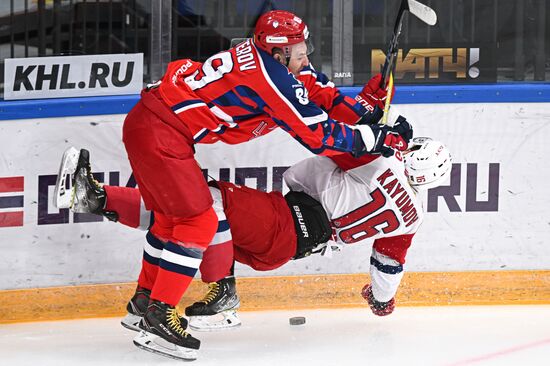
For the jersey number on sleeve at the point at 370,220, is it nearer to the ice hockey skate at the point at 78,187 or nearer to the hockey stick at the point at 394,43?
the hockey stick at the point at 394,43

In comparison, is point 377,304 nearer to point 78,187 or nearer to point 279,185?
point 279,185

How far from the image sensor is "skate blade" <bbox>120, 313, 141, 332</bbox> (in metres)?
3.86

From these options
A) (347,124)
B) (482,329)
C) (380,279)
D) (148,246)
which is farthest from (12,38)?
(482,329)

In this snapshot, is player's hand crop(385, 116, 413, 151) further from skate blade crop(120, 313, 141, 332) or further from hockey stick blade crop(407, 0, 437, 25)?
skate blade crop(120, 313, 141, 332)

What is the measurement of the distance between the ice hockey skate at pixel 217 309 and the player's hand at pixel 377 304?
46 centimetres

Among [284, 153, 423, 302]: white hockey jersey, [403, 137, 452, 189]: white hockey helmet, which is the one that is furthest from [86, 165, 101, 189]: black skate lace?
[403, 137, 452, 189]: white hockey helmet

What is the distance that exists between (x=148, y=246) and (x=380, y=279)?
0.78 metres

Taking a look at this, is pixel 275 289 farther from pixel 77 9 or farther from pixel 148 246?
pixel 77 9

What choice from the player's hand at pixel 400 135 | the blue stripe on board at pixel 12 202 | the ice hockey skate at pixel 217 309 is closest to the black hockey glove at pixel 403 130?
the player's hand at pixel 400 135

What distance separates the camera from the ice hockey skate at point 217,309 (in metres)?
3.84

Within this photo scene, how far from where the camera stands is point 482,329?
4102mm

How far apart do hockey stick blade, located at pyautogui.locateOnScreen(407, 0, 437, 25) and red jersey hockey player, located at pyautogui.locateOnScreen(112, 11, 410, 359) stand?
50cm

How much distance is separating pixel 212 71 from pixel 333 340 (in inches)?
39.0

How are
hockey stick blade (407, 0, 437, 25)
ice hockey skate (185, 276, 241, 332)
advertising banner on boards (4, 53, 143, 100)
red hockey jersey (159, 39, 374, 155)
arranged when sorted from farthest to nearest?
advertising banner on boards (4, 53, 143, 100) < hockey stick blade (407, 0, 437, 25) < ice hockey skate (185, 276, 241, 332) < red hockey jersey (159, 39, 374, 155)
